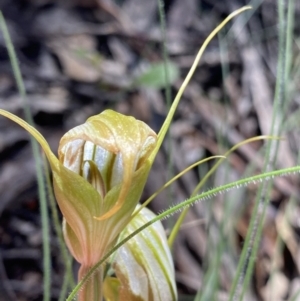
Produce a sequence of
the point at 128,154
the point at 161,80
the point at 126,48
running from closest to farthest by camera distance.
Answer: the point at 128,154, the point at 161,80, the point at 126,48

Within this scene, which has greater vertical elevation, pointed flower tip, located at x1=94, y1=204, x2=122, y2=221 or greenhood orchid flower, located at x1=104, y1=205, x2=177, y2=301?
pointed flower tip, located at x1=94, y1=204, x2=122, y2=221

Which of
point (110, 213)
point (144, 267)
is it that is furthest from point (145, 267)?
point (110, 213)

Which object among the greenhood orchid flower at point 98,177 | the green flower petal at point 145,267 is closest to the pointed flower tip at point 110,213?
the greenhood orchid flower at point 98,177

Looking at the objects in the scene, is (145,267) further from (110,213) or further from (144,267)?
(110,213)

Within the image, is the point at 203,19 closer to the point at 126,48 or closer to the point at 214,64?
the point at 214,64

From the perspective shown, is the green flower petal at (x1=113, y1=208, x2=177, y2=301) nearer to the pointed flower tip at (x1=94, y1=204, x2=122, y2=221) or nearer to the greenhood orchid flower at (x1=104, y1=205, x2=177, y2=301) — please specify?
the greenhood orchid flower at (x1=104, y1=205, x2=177, y2=301)

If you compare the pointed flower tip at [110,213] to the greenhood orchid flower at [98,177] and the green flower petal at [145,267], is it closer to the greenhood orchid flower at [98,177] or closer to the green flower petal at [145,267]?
the greenhood orchid flower at [98,177]

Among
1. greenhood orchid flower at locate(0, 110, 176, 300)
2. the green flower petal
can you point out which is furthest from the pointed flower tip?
the green flower petal

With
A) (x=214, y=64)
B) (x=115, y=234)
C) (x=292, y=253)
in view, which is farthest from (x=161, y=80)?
(x=115, y=234)
